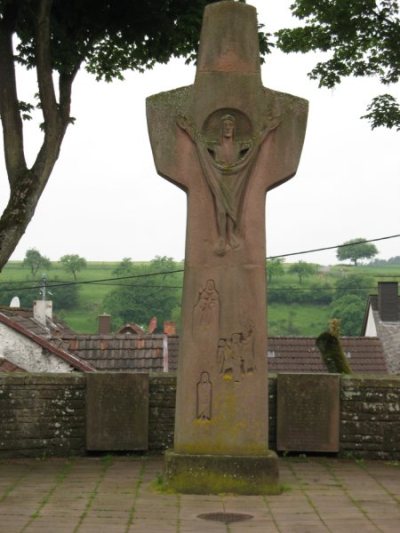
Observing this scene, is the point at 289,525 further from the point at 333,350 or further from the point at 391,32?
the point at 391,32

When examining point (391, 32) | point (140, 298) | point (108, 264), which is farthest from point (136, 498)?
point (108, 264)

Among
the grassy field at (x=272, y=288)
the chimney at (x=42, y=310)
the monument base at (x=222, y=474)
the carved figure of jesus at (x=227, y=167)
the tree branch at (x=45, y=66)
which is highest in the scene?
the grassy field at (x=272, y=288)

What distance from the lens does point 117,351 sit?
2483 centimetres

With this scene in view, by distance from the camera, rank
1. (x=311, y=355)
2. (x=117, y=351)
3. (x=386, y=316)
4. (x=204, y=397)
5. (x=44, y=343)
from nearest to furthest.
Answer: (x=204, y=397), (x=44, y=343), (x=117, y=351), (x=311, y=355), (x=386, y=316)

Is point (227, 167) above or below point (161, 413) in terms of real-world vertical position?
above

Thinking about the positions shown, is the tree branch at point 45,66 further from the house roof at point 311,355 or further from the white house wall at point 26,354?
the house roof at point 311,355

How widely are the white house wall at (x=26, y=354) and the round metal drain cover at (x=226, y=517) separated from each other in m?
15.1

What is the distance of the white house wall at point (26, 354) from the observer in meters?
24.0

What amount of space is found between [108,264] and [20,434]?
6247 inches

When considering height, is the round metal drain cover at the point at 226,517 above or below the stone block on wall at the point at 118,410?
below

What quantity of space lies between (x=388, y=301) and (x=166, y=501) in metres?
43.2

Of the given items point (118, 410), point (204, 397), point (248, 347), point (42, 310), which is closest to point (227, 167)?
point (248, 347)

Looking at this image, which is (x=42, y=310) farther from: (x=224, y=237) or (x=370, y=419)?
(x=224, y=237)

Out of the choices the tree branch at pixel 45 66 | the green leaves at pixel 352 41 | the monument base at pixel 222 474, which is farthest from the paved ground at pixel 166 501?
the green leaves at pixel 352 41
